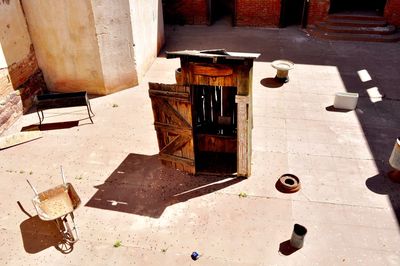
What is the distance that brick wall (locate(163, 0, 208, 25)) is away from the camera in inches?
714

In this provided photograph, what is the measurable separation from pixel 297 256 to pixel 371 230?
178cm

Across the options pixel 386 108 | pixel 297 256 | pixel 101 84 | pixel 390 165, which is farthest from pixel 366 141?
pixel 101 84

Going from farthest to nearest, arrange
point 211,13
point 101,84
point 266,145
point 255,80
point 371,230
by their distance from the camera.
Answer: point 211,13, point 255,80, point 101,84, point 266,145, point 371,230

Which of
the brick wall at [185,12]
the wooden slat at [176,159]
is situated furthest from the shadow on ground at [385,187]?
the brick wall at [185,12]

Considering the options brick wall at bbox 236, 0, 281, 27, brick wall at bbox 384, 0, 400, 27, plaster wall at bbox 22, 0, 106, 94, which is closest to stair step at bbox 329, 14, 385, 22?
brick wall at bbox 384, 0, 400, 27

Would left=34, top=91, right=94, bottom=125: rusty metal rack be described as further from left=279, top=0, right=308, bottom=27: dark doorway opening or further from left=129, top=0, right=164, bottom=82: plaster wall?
left=279, top=0, right=308, bottom=27: dark doorway opening

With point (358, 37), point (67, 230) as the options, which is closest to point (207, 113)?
point (67, 230)

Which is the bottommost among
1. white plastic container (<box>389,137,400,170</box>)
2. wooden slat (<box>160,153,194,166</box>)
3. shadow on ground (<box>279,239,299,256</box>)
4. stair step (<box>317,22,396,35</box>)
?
shadow on ground (<box>279,239,299,256</box>)

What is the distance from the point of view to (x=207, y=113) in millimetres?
9406

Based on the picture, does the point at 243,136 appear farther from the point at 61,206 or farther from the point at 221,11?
the point at 221,11

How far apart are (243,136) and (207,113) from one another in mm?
1592

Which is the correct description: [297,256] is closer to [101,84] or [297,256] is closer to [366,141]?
[366,141]

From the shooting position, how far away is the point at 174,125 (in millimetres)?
8422

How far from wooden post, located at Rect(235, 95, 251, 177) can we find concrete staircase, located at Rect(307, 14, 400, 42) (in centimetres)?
1087
